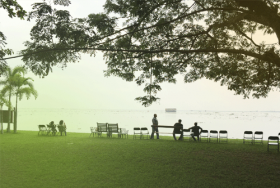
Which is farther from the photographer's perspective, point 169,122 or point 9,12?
point 169,122

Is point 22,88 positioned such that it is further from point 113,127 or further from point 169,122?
point 169,122

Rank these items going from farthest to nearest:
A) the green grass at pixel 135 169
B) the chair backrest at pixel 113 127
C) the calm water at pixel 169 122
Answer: the calm water at pixel 169 122
the chair backrest at pixel 113 127
the green grass at pixel 135 169

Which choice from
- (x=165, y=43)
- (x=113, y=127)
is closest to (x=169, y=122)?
(x=113, y=127)

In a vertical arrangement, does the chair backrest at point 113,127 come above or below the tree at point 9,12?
below

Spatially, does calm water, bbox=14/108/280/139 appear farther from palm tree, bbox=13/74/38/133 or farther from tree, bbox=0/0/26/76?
tree, bbox=0/0/26/76

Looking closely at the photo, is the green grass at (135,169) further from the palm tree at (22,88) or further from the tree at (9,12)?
the palm tree at (22,88)

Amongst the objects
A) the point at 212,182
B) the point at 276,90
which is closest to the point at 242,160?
the point at 212,182

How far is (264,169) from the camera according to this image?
26.3ft

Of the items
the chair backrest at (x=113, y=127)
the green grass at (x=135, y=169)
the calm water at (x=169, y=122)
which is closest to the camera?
the green grass at (x=135, y=169)

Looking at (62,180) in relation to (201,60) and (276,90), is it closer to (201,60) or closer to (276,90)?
(201,60)

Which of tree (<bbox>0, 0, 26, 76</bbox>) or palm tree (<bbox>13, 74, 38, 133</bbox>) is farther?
palm tree (<bbox>13, 74, 38, 133</bbox>)

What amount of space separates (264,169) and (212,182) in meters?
2.60

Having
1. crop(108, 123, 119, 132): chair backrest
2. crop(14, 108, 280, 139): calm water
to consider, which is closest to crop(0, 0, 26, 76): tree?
crop(108, 123, 119, 132): chair backrest

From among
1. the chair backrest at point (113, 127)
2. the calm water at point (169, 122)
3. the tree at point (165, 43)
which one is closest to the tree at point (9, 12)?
the tree at point (165, 43)
